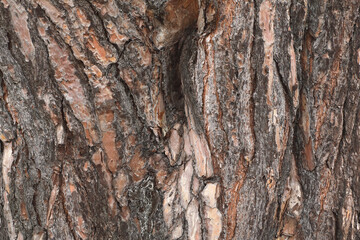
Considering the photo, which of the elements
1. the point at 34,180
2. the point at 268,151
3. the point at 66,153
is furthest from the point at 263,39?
the point at 34,180

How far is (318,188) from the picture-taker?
1.39 m

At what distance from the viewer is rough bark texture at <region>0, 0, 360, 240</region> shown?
1156 mm

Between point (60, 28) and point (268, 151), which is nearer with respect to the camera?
point (60, 28)

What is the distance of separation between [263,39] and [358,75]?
40 centimetres

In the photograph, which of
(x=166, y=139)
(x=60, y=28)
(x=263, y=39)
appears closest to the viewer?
(x=60, y=28)

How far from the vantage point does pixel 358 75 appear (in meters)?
1.33

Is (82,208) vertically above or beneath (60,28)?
beneath

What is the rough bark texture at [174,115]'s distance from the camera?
1.16 m

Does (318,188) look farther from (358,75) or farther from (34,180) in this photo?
(34,180)

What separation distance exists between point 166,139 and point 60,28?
52 cm

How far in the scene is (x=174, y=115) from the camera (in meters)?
1.34

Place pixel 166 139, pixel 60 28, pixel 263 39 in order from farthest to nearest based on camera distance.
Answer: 1. pixel 166 139
2. pixel 263 39
3. pixel 60 28

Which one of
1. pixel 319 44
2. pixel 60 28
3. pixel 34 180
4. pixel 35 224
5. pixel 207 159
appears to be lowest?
pixel 35 224

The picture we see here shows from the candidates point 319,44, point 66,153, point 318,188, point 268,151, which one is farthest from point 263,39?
point 66,153
